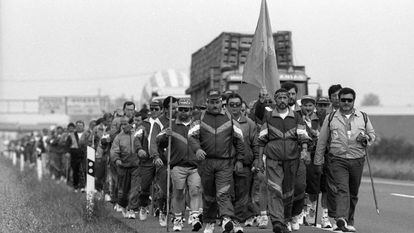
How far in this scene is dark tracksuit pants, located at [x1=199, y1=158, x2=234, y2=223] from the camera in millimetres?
12180

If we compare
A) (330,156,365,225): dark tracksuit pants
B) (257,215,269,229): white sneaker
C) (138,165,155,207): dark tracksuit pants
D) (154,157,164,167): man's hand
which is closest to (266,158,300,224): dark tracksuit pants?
(330,156,365,225): dark tracksuit pants

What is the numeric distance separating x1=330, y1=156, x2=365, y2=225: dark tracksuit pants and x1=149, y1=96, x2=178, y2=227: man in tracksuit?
96.8 inches

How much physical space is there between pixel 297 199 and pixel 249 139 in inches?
42.5

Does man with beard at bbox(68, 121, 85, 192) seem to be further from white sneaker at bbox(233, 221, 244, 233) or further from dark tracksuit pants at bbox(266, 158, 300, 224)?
dark tracksuit pants at bbox(266, 158, 300, 224)

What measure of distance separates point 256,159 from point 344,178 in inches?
47.1

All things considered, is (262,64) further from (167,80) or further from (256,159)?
(167,80)

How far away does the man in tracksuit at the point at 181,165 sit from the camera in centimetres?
1289

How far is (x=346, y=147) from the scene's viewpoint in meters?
12.6

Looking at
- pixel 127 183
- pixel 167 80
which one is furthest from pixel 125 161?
pixel 167 80

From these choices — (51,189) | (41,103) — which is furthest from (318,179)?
(41,103)

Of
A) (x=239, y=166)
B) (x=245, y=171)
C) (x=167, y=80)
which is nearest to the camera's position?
(x=239, y=166)

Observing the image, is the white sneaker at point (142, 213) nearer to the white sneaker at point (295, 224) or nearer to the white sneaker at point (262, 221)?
the white sneaker at point (262, 221)

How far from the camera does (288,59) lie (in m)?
28.6

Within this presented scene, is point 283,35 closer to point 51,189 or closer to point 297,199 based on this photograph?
point 51,189
